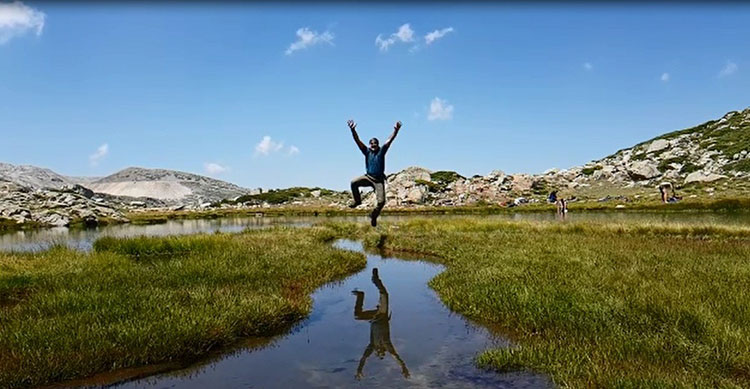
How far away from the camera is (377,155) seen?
1809 cm

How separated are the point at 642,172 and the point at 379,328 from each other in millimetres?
104518

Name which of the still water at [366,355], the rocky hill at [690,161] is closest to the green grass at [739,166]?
the rocky hill at [690,161]

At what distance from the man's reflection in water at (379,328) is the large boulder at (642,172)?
330 ft

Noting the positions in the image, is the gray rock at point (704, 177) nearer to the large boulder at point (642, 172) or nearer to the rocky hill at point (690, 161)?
the rocky hill at point (690, 161)

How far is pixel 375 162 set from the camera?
18172 mm

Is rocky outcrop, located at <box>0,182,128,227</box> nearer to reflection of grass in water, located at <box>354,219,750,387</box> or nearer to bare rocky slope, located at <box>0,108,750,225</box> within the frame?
bare rocky slope, located at <box>0,108,750,225</box>

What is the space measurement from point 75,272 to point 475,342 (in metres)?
11.7

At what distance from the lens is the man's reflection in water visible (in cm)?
729

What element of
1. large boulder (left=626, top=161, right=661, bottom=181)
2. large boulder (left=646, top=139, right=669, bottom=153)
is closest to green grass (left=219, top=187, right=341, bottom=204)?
large boulder (left=626, top=161, right=661, bottom=181)

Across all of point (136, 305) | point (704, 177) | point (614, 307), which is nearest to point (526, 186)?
point (704, 177)

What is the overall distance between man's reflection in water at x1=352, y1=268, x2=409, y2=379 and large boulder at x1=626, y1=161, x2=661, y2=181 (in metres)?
100

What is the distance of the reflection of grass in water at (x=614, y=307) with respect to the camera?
20.8ft

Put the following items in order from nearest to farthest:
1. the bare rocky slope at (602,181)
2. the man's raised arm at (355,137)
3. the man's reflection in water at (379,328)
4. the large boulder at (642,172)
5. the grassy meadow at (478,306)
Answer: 1. the grassy meadow at (478,306)
2. the man's reflection in water at (379,328)
3. the man's raised arm at (355,137)
4. the bare rocky slope at (602,181)
5. the large boulder at (642,172)

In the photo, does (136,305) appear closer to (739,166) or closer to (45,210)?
(45,210)
